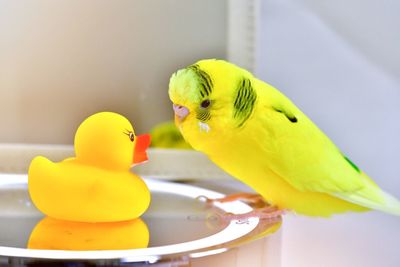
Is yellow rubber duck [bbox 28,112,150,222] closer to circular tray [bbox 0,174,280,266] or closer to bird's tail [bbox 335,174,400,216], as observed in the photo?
circular tray [bbox 0,174,280,266]

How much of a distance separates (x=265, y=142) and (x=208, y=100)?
6 centimetres

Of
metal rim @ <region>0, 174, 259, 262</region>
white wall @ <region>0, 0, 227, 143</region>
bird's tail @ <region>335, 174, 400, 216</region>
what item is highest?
white wall @ <region>0, 0, 227, 143</region>

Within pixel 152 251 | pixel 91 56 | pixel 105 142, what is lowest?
pixel 152 251

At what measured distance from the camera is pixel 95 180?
0.50m

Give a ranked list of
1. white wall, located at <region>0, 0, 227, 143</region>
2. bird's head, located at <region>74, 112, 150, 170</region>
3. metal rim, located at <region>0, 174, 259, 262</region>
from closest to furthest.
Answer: metal rim, located at <region>0, 174, 259, 262</region>, bird's head, located at <region>74, 112, 150, 170</region>, white wall, located at <region>0, 0, 227, 143</region>

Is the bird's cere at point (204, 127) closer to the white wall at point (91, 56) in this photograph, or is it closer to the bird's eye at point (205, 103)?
the bird's eye at point (205, 103)

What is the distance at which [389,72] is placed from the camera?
0.73 meters

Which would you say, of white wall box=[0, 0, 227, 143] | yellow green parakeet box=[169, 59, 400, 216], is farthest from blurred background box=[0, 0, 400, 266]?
yellow green parakeet box=[169, 59, 400, 216]

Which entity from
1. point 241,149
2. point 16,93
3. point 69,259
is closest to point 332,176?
point 241,149

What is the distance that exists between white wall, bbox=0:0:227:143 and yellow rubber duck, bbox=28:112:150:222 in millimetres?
202

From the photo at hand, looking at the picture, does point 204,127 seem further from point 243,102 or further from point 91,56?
point 91,56

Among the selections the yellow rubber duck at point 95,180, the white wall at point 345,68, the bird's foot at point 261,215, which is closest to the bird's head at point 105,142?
the yellow rubber duck at point 95,180

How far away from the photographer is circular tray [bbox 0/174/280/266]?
0.41 metres

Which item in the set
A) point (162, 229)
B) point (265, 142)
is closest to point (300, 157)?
point (265, 142)
